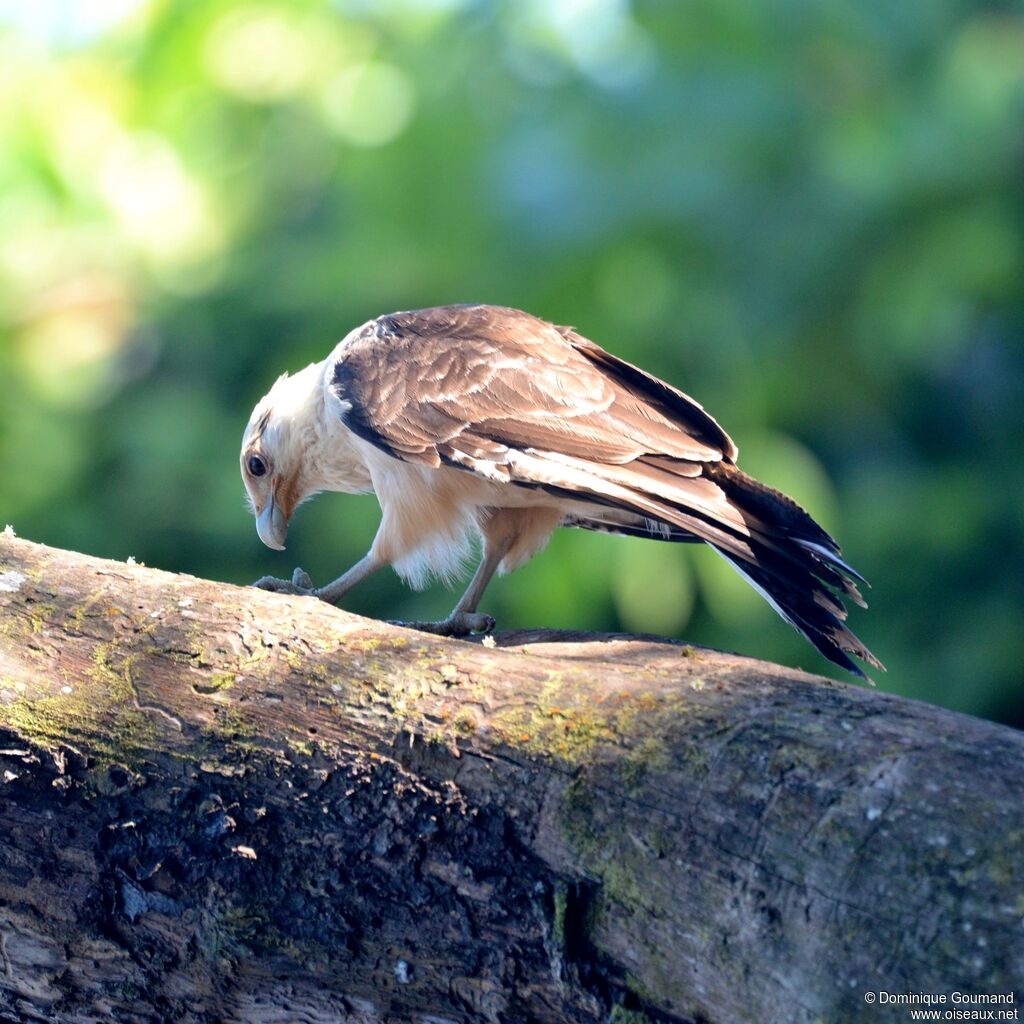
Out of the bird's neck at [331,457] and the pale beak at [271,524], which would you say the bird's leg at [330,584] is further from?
the pale beak at [271,524]

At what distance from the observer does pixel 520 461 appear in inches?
156

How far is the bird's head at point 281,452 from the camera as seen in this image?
4.95 meters

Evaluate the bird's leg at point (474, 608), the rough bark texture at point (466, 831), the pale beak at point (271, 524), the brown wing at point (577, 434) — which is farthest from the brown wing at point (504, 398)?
the rough bark texture at point (466, 831)

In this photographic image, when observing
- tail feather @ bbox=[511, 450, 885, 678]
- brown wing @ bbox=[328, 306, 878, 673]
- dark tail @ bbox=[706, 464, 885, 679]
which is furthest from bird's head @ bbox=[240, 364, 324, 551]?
dark tail @ bbox=[706, 464, 885, 679]

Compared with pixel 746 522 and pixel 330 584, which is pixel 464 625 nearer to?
pixel 330 584

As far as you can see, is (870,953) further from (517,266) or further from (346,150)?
(346,150)

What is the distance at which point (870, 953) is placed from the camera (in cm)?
199

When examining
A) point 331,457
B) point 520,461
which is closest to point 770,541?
point 520,461

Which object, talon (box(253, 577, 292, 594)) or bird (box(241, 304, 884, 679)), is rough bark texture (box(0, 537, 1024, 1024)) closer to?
bird (box(241, 304, 884, 679))

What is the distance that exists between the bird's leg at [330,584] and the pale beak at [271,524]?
73cm

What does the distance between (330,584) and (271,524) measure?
92 centimetres

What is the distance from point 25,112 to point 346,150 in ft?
7.61

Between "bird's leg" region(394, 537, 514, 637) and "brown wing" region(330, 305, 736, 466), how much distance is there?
20.5 inches

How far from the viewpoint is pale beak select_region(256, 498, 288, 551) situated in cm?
512
